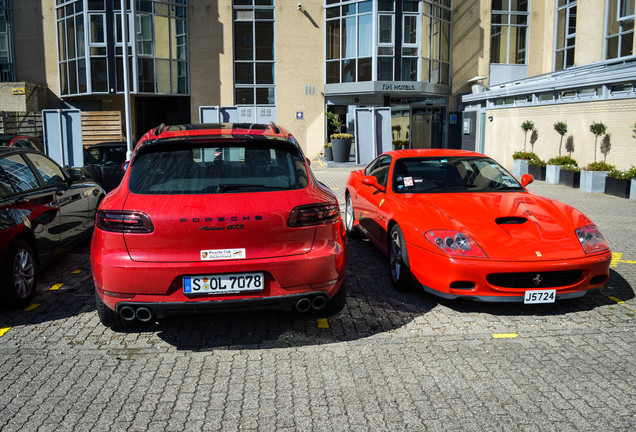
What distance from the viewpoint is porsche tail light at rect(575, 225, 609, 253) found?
5230mm

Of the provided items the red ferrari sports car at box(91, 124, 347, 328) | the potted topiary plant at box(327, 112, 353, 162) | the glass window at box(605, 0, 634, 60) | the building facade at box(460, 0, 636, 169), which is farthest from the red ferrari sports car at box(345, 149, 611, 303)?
the glass window at box(605, 0, 634, 60)

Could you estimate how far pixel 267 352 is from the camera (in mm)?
4328

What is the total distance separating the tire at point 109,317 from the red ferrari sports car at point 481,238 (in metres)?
2.65

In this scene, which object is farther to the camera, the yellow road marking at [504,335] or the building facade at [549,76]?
the building facade at [549,76]

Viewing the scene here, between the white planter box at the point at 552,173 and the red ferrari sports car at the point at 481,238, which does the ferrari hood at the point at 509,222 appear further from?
the white planter box at the point at 552,173

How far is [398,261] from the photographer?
5777 mm

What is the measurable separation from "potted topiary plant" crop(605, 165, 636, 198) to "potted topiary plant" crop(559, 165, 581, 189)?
163 centimetres

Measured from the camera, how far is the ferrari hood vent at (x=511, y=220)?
5.48 meters

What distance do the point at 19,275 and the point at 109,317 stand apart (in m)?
1.43

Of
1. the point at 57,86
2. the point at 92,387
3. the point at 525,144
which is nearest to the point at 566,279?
the point at 92,387

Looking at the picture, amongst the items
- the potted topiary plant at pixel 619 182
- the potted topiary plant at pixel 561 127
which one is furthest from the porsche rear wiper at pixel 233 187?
the potted topiary plant at pixel 561 127

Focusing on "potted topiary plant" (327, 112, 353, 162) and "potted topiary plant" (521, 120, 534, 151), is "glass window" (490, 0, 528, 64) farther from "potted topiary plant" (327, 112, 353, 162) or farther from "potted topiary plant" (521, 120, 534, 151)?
"potted topiary plant" (327, 112, 353, 162)

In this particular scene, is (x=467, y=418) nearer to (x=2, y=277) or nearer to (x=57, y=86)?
(x=2, y=277)

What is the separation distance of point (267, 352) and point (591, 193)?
1384 cm
